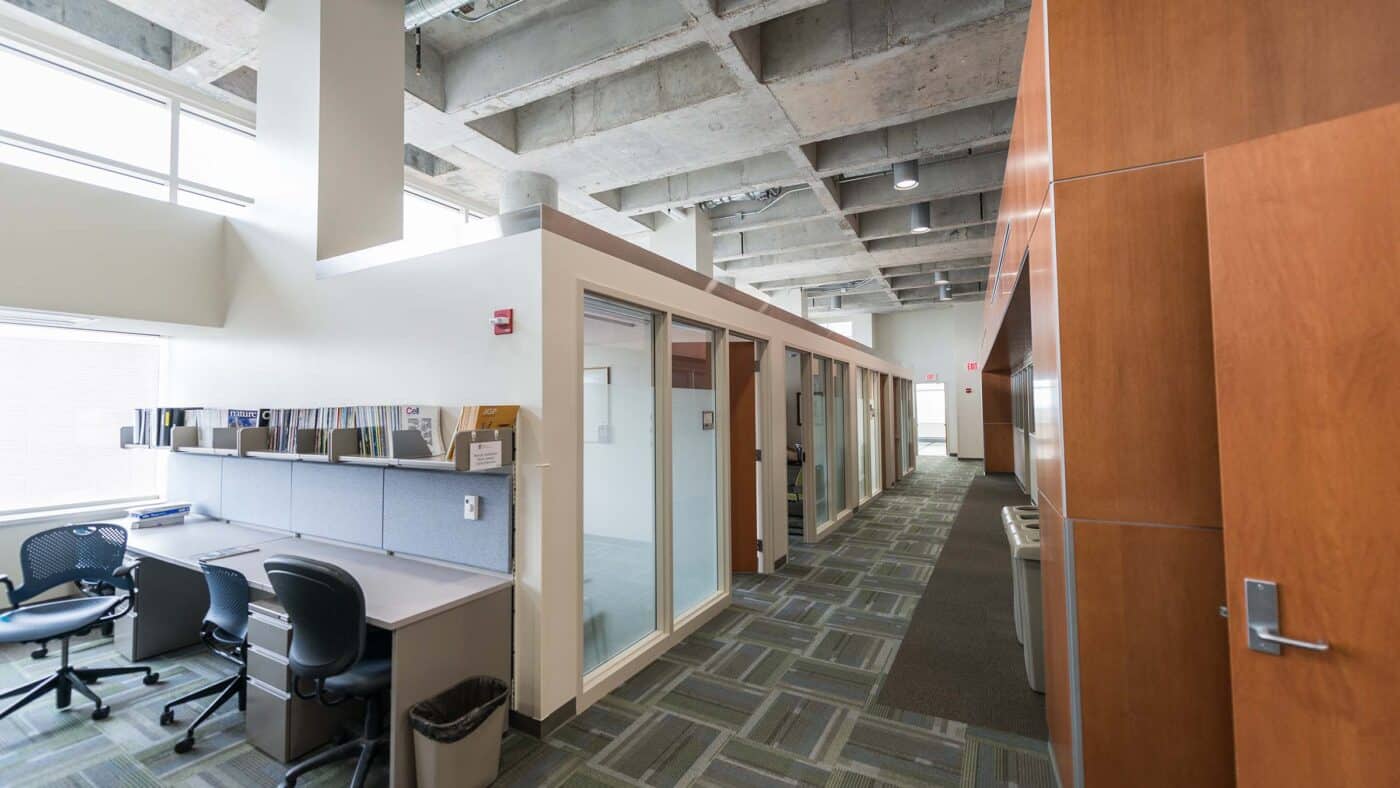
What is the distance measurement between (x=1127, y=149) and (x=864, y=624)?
298cm

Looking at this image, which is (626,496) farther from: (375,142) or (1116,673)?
(375,142)

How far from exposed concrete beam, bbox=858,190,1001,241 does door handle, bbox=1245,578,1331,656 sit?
6.07m

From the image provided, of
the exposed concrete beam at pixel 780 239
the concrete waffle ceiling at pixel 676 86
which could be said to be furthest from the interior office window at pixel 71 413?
the exposed concrete beam at pixel 780 239

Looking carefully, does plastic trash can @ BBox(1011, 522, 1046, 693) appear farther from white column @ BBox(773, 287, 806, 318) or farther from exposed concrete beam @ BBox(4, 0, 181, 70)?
white column @ BBox(773, 287, 806, 318)

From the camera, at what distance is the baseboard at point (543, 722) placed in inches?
91.6

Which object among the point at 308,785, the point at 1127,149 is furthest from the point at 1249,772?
the point at 308,785

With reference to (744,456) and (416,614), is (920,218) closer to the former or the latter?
(744,456)

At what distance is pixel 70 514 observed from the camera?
384 cm

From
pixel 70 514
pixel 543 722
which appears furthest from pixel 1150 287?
pixel 70 514

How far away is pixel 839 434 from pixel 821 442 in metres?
0.54

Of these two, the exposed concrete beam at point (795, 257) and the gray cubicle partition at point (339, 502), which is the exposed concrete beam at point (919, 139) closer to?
the exposed concrete beam at point (795, 257)

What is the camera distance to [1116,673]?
1458mm

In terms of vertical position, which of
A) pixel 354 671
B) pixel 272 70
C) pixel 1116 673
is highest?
pixel 272 70

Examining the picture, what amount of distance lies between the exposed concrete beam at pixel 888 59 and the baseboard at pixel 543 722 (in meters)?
3.80
